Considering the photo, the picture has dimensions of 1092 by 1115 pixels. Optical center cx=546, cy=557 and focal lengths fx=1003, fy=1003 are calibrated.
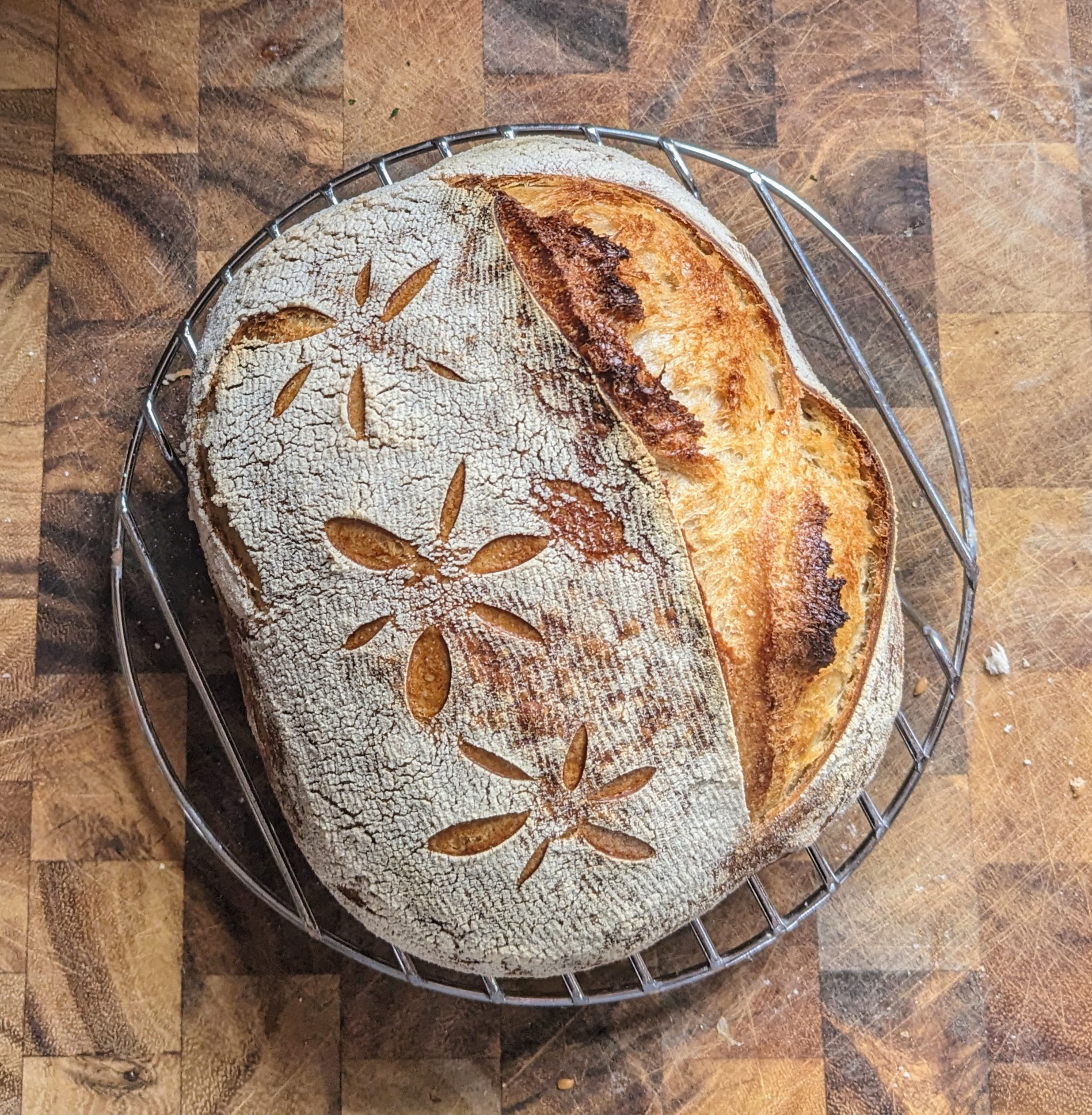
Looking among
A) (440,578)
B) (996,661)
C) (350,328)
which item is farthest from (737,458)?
(996,661)

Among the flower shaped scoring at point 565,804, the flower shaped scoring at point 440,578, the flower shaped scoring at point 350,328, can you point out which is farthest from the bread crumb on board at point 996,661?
the flower shaped scoring at point 350,328

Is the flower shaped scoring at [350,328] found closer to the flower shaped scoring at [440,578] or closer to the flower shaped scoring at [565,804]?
the flower shaped scoring at [440,578]

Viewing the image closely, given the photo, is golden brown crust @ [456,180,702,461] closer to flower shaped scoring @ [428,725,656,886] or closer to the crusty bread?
the crusty bread

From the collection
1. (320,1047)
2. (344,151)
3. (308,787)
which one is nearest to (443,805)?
(308,787)

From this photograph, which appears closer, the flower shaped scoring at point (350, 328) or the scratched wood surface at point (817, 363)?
the flower shaped scoring at point (350, 328)

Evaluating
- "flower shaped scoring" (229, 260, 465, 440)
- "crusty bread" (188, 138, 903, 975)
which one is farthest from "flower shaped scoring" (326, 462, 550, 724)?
"flower shaped scoring" (229, 260, 465, 440)

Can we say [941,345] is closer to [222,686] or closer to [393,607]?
[393,607]

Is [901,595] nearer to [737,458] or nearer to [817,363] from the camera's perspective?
[817,363]
